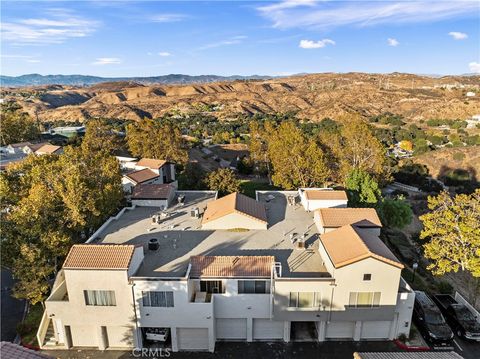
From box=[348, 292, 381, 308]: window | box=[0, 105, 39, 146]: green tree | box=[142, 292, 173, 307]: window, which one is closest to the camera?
box=[142, 292, 173, 307]: window

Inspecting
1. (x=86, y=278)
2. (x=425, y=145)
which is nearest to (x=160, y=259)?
(x=86, y=278)

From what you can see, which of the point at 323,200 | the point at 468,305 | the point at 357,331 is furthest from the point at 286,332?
the point at 468,305

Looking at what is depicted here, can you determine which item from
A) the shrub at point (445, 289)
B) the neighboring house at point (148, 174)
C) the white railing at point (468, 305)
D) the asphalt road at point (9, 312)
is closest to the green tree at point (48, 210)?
the asphalt road at point (9, 312)

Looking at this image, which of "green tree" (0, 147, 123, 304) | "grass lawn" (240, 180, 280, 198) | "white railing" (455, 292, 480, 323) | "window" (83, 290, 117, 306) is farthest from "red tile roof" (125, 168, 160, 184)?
"white railing" (455, 292, 480, 323)

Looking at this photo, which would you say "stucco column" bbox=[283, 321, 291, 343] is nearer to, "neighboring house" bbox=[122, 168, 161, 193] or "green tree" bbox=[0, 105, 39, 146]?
"neighboring house" bbox=[122, 168, 161, 193]

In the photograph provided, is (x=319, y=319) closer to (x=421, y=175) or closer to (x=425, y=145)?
(x=421, y=175)

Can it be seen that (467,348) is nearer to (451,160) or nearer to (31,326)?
(31,326)
